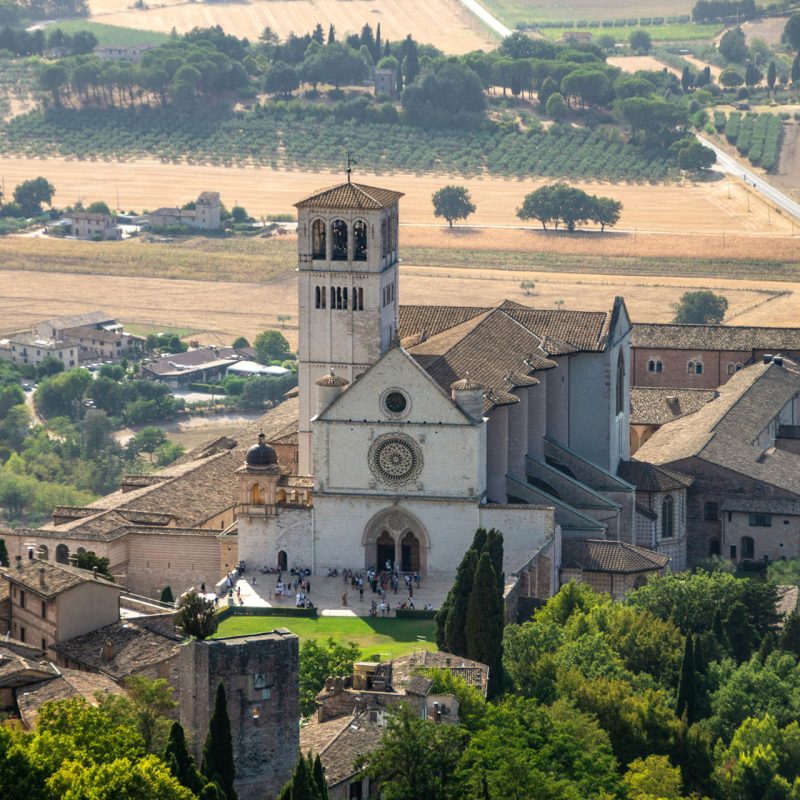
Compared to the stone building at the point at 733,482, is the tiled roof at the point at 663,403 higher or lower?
higher

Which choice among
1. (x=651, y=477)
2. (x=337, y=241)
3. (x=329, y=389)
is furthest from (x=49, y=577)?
(x=651, y=477)

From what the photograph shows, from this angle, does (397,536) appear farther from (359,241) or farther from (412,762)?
(412,762)

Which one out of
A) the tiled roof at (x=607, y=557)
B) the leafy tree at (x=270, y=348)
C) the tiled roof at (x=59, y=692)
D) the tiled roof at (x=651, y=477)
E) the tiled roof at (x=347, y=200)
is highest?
the tiled roof at (x=347, y=200)

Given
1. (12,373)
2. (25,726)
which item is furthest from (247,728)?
(12,373)

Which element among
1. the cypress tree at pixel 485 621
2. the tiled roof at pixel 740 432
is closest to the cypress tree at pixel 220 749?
the cypress tree at pixel 485 621

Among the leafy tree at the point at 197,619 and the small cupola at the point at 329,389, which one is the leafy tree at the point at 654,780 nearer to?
the leafy tree at the point at 197,619

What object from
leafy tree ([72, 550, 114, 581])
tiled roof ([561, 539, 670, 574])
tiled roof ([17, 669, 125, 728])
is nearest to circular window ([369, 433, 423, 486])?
tiled roof ([561, 539, 670, 574])
